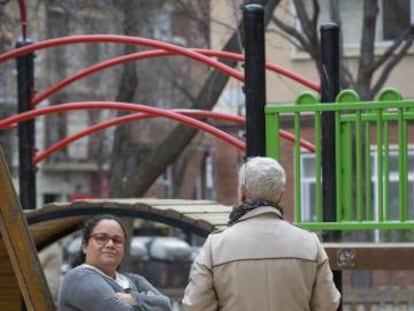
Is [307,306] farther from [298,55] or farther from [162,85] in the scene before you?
[162,85]

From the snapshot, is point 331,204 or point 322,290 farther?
point 331,204

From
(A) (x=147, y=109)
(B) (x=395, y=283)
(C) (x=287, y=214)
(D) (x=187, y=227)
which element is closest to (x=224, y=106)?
(B) (x=395, y=283)

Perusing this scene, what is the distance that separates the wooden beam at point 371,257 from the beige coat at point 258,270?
174 centimetres

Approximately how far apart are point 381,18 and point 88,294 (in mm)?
18784

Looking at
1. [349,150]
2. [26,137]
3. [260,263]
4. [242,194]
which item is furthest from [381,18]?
[260,263]

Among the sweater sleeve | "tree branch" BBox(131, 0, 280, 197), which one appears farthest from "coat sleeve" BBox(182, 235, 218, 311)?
"tree branch" BBox(131, 0, 280, 197)

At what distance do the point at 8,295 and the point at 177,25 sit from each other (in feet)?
66.9

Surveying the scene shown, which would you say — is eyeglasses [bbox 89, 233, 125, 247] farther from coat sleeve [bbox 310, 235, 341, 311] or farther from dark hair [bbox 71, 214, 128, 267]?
coat sleeve [bbox 310, 235, 341, 311]

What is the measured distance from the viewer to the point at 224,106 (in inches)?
1049

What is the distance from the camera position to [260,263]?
16.6 ft

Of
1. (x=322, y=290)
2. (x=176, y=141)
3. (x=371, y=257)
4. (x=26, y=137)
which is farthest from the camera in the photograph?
(x=176, y=141)

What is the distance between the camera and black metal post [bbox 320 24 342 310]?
7.28 m

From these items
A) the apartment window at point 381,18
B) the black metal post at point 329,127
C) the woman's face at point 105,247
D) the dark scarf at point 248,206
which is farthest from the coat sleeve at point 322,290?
the apartment window at point 381,18

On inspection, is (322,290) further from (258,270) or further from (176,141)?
(176,141)
